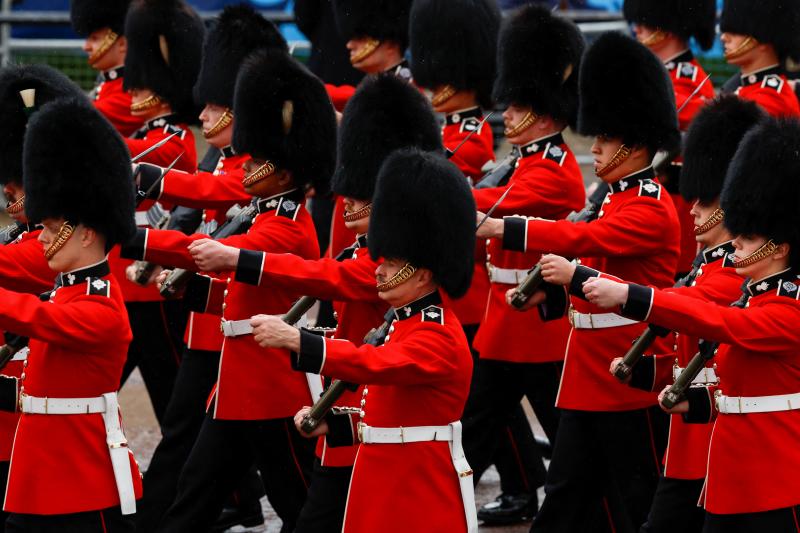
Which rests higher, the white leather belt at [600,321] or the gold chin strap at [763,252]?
the gold chin strap at [763,252]

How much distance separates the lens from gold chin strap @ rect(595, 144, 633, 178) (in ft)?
17.3

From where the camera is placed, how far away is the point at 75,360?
4.57 meters

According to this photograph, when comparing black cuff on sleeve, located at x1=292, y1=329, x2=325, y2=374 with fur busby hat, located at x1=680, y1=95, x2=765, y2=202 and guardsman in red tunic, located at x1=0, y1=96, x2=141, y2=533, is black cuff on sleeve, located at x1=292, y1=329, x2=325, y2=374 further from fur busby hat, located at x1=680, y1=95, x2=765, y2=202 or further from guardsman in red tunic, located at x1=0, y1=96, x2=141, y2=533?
fur busby hat, located at x1=680, y1=95, x2=765, y2=202

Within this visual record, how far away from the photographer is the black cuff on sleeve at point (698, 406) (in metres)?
4.65

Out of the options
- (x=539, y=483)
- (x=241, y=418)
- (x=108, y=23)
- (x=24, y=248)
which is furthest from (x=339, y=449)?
(x=108, y=23)

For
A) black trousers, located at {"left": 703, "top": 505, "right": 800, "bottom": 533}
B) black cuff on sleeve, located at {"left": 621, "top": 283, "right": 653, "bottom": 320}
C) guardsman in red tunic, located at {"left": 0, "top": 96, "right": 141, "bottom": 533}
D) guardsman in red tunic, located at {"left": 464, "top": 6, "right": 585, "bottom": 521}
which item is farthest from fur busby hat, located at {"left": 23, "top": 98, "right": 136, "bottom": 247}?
black trousers, located at {"left": 703, "top": 505, "right": 800, "bottom": 533}

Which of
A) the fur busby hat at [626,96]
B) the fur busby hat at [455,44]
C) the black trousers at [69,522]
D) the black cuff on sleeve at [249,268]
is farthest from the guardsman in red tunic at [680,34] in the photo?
the black trousers at [69,522]

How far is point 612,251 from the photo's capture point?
5.09 meters

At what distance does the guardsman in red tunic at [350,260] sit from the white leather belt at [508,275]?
24.5 inches

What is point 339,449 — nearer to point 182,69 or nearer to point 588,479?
point 588,479

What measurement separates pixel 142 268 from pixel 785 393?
85.0 inches

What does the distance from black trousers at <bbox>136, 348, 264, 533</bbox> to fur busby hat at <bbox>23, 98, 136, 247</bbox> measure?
1028 millimetres

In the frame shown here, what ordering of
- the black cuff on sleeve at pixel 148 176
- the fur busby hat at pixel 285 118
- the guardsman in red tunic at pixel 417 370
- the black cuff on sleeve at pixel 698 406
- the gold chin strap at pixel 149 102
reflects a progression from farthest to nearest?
the gold chin strap at pixel 149 102, the black cuff on sleeve at pixel 148 176, the fur busby hat at pixel 285 118, the black cuff on sleeve at pixel 698 406, the guardsman in red tunic at pixel 417 370

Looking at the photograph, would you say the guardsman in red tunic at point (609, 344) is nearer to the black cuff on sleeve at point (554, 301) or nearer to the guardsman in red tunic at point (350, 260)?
the black cuff on sleeve at point (554, 301)
